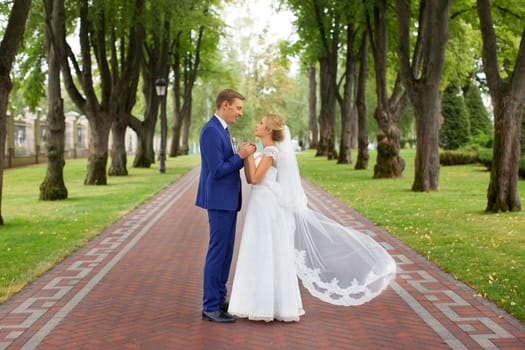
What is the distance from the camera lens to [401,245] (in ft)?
35.5

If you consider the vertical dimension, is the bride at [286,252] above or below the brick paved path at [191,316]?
above

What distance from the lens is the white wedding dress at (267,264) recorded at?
6.23 meters

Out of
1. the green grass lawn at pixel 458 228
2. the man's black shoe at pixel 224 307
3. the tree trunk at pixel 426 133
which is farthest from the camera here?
A: the tree trunk at pixel 426 133

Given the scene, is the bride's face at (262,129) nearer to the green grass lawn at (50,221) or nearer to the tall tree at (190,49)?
the green grass lawn at (50,221)

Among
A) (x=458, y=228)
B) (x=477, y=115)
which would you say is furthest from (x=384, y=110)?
(x=477, y=115)

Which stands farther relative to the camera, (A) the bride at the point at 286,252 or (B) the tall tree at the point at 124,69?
(B) the tall tree at the point at 124,69

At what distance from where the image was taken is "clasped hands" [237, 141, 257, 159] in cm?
614

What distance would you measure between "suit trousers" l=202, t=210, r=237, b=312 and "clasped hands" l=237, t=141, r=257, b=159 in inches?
23.1

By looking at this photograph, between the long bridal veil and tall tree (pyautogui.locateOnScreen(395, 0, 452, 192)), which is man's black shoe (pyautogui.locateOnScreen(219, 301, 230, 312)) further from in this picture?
tall tree (pyautogui.locateOnScreen(395, 0, 452, 192))

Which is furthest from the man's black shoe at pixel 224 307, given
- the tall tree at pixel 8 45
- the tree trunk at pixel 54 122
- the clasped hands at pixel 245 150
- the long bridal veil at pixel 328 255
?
the tree trunk at pixel 54 122

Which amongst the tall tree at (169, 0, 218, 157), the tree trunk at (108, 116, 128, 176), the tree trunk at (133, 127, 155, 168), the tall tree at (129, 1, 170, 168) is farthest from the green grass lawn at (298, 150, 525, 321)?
the tall tree at (169, 0, 218, 157)

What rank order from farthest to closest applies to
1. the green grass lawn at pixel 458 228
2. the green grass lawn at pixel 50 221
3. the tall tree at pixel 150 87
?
the tall tree at pixel 150 87 → the green grass lawn at pixel 50 221 → the green grass lawn at pixel 458 228

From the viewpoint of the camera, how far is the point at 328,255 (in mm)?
6773

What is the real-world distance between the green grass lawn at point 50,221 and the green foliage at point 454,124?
23.3 m
